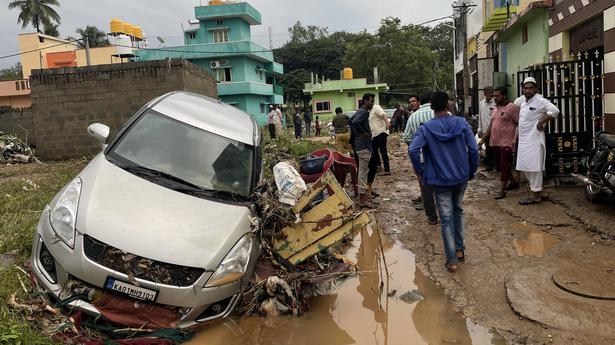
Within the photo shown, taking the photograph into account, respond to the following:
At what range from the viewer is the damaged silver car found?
348 centimetres

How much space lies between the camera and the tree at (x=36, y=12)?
46.4 meters

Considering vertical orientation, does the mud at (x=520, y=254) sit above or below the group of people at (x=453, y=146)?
below

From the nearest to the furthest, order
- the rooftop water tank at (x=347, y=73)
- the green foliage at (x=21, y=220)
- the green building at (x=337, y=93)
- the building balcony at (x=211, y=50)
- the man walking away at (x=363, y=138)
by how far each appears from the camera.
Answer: the green foliage at (x=21, y=220) → the man walking away at (x=363, y=138) → the building balcony at (x=211, y=50) → the green building at (x=337, y=93) → the rooftop water tank at (x=347, y=73)

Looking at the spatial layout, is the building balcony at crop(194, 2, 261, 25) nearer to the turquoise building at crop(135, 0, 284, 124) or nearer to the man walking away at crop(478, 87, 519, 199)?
the turquoise building at crop(135, 0, 284, 124)

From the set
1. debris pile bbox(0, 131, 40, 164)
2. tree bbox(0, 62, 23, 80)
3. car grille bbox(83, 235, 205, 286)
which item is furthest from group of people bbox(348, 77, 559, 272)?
tree bbox(0, 62, 23, 80)

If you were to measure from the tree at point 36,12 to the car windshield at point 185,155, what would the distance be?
1991 inches

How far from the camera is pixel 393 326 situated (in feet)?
12.8

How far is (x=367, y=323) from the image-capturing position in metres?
3.97

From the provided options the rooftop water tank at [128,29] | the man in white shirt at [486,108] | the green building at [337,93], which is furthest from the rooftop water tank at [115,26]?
the man in white shirt at [486,108]

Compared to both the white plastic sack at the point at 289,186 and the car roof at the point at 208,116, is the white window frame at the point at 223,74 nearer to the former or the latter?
the car roof at the point at 208,116

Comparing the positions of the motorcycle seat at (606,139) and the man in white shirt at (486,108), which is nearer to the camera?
the motorcycle seat at (606,139)

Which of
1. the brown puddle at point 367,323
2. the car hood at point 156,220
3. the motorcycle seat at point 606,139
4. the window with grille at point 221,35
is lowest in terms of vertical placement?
the brown puddle at point 367,323

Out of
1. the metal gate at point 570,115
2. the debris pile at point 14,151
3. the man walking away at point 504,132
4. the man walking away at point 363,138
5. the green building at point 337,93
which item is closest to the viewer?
the man walking away at point 504,132

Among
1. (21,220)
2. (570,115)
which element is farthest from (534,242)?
(21,220)
